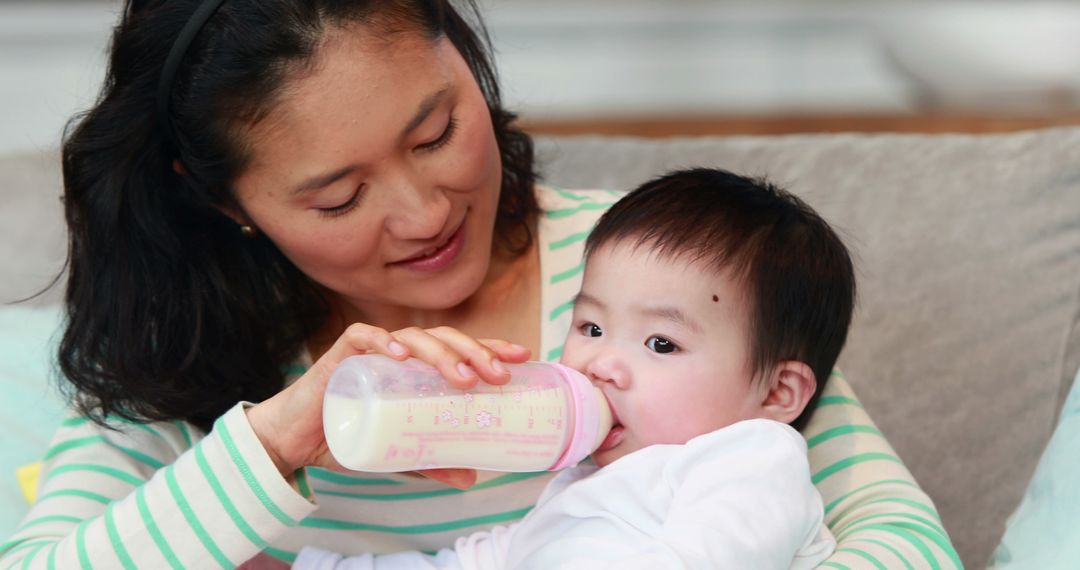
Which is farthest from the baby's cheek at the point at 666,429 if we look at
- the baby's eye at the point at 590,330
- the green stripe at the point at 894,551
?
the green stripe at the point at 894,551

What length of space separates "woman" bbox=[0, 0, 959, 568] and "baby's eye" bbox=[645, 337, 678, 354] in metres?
0.16

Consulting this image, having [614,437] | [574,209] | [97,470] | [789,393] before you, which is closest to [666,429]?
[614,437]

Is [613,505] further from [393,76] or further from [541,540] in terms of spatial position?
[393,76]

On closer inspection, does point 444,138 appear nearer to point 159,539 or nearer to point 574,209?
point 574,209

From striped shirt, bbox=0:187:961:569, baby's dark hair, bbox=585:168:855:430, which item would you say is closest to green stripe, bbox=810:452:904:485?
striped shirt, bbox=0:187:961:569

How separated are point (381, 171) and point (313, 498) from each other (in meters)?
0.35

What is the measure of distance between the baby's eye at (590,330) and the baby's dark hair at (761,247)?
9 centimetres

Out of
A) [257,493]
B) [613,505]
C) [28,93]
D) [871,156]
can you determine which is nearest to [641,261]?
[613,505]

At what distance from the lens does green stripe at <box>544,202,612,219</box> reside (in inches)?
63.4

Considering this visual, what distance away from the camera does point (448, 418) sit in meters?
1.08

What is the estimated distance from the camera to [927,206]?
1820mm

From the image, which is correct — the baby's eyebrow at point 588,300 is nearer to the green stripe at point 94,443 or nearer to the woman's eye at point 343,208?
the woman's eye at point 343,208

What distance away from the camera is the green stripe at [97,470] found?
145cm

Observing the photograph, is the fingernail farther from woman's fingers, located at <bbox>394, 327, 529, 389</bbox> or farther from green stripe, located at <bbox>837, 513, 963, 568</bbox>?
green stripe, located at <bbox>837, 513, 963, 568</bbox>
